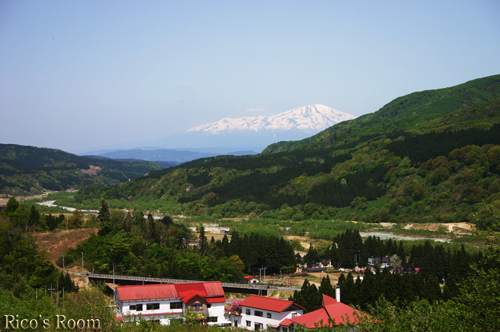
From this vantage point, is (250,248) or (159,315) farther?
(250,248)

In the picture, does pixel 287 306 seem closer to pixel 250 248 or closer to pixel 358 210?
pixel 250 248

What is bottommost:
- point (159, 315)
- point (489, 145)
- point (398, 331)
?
point (159, 315)

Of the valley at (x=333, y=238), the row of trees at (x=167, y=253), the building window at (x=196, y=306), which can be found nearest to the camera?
the valley at (x=333, y=238)

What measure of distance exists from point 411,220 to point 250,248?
227 ft

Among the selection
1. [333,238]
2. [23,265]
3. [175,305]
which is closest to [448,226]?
[333,238]

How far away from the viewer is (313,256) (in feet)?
319

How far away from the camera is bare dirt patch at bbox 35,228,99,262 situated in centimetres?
9156

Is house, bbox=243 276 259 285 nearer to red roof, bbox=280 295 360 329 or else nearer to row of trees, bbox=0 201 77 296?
row of trees, bbox=0 201 77 296

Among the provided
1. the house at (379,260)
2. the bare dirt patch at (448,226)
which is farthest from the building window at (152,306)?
the bare dirt patch at (448,226)

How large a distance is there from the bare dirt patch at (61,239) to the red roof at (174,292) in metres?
31.9

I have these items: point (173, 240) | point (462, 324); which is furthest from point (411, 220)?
point (462, 324)

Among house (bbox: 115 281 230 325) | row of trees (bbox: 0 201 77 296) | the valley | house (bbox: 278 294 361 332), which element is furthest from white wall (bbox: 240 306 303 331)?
row of trees (bbox: 0 201 77 296)

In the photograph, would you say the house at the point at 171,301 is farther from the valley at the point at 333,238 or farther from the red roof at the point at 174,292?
the valley at the point at 333,238

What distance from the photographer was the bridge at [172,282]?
240 ft
